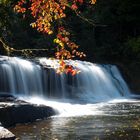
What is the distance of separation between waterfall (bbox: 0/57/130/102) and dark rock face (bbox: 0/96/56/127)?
5118mm

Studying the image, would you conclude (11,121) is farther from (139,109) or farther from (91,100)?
(91,100)

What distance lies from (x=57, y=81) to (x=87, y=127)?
11.8m

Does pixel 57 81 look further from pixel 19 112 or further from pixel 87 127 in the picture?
pixel 87 127

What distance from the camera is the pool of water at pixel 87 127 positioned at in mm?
15109

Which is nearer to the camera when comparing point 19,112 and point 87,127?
point 87,127

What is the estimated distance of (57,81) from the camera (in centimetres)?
2867

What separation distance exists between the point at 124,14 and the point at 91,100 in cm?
1433

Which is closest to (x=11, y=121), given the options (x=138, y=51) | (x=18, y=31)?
(x=18, y=31)

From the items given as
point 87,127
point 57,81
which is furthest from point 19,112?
point 57,81

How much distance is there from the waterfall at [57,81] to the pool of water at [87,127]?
5577 millimetres

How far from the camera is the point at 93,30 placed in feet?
133

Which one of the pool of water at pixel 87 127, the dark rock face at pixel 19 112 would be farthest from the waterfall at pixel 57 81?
the pool of water at pixel 87 127

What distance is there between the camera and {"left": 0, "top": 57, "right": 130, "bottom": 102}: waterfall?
2619cm

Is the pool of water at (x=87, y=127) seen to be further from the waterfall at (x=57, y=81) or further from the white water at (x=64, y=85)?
the waterfall at (x=57, y=81)
